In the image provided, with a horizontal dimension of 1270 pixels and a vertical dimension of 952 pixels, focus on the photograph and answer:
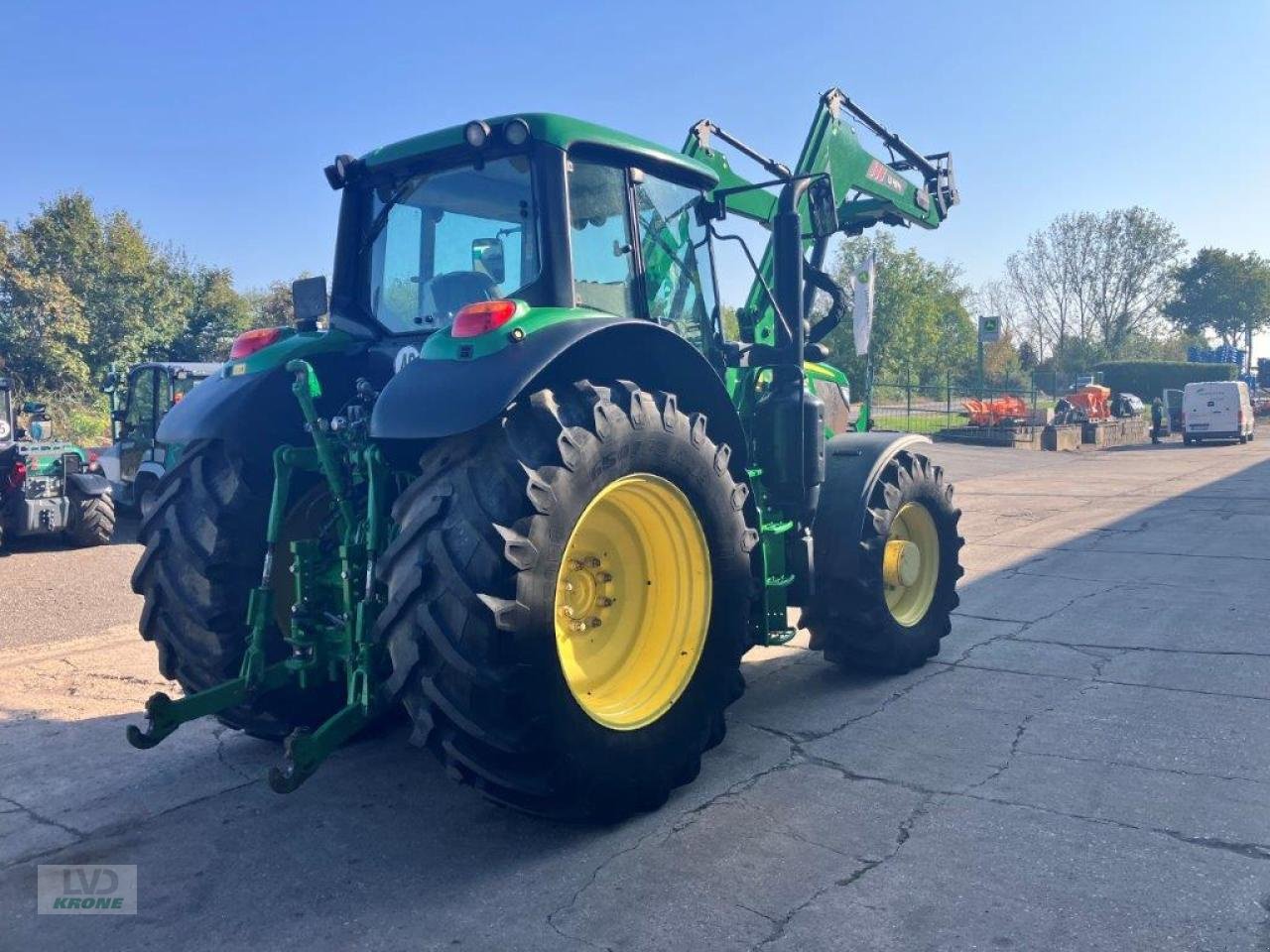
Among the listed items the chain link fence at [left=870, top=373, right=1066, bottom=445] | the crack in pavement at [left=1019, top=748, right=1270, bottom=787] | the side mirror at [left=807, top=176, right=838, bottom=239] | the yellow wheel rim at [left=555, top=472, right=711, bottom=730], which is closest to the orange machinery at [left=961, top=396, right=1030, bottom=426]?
the chain link fence at [left=870, top=373, right=1066, bottom=445]

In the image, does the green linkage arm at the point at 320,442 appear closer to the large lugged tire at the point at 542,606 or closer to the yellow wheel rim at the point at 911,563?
the large lugged tire at the point at 542,606

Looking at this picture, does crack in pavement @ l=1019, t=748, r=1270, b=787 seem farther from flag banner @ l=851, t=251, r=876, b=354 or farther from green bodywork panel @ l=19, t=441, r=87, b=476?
green bodywork panel @ l=19, t=441, r=87, b=476

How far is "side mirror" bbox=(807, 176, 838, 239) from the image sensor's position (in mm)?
5379

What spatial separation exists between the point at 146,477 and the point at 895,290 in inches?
1395

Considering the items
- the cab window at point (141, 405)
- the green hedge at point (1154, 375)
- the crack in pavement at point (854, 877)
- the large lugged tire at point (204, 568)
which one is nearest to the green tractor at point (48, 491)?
the cab window at point (141, 405)

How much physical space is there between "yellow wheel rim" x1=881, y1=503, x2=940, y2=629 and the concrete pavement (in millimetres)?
403

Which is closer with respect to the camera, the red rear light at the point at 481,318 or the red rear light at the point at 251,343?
the red rear light at the point at 481,318

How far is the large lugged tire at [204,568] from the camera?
4.00m

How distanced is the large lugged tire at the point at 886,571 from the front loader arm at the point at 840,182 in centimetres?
113

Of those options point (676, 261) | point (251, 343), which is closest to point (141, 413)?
point (251, 343)

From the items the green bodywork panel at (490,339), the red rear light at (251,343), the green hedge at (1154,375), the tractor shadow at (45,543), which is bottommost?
the tractor shadow at (45,543)

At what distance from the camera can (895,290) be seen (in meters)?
42.0

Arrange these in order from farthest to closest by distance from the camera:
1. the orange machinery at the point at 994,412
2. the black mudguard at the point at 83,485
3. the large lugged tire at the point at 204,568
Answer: the orange machinery at the point at 994,412
the black mudguard at the point at 83,485
the large lugged tire at the point at 204,568

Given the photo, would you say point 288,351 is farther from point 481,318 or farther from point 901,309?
point 901,309
